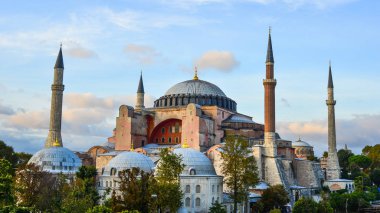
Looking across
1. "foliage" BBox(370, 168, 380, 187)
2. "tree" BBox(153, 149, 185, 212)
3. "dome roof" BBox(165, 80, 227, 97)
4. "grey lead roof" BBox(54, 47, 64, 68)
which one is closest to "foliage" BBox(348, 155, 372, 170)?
"foliage" BBox(370, 168, 380, 187)

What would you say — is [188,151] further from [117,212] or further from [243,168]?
[117,212]

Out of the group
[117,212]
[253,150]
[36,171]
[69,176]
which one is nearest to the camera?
[117,212]

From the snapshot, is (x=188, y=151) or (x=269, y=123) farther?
(x=269, y=123)

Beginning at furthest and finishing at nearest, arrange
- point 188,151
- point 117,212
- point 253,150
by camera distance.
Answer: point 253,150 → point 188,151 → point 117,212

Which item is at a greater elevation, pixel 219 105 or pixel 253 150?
pixel 219 105

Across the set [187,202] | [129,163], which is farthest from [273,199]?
[129,163]

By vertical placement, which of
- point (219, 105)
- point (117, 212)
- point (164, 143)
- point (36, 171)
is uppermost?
point (219, 105)

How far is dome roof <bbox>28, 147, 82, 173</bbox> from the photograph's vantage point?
109 ft

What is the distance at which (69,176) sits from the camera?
33312mm

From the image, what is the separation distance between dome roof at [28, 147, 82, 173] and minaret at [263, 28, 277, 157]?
14.1 metres

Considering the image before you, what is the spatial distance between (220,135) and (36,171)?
1753 cm

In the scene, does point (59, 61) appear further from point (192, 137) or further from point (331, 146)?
point (331, 146)

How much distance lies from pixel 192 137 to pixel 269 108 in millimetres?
6383

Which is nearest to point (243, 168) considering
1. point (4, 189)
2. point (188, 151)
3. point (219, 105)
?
point (188, 151)
